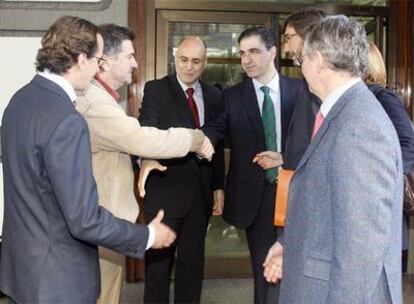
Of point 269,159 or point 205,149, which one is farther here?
point 269,159

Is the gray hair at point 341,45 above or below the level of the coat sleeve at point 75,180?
above

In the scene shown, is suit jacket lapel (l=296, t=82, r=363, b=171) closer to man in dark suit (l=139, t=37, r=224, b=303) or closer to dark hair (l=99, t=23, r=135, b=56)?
dark hair (l=99, t=23, r=135, b=56)

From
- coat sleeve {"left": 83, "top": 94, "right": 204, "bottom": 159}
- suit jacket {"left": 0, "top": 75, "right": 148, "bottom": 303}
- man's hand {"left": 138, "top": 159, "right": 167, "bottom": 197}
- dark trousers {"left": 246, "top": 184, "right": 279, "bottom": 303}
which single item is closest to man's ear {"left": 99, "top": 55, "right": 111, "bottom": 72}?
coat sleeve {"left": 83, "top": 94, "right": 204, "bottom": 159}

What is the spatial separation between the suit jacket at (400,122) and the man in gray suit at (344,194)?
49 centimetres

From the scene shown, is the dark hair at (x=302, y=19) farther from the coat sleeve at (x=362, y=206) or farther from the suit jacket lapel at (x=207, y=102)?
the coat sleeve at (x=362, y=206)

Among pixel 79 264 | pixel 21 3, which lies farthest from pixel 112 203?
pixel 21 3

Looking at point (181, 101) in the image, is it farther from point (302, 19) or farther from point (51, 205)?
point (51, 205)

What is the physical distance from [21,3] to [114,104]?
2.19 meters

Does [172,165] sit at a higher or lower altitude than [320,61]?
lower

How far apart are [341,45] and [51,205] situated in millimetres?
974

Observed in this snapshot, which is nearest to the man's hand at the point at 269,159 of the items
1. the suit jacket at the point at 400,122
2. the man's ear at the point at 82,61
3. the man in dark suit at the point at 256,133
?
the man in dark suit at the point at 256,133

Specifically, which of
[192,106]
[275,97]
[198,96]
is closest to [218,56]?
[198,96]

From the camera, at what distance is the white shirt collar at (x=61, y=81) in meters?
1.77

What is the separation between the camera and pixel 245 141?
3.11 meters
